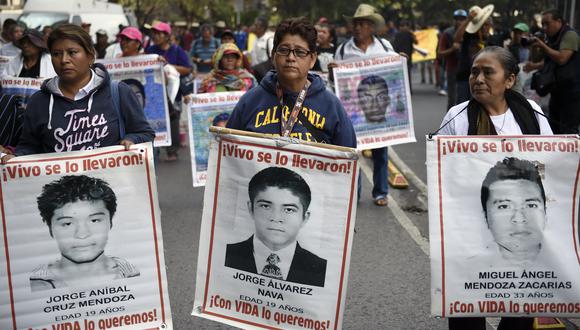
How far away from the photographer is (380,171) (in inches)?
336

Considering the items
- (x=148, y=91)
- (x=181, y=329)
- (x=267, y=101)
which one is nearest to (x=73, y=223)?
(x=267, y=101)

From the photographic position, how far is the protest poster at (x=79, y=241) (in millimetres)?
3861

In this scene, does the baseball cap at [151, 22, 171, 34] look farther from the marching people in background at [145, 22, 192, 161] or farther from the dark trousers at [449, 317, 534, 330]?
the dark trousers at [449, 317, 534, 330]

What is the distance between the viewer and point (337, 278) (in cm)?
379

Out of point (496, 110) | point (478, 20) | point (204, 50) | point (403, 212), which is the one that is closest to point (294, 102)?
point (496, 110)

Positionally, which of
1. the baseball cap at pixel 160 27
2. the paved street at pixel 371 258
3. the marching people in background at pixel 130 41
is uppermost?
the baseball cap at pixel 160 27

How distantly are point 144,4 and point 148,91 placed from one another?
47183 millimetres

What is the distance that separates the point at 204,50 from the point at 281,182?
1171cm

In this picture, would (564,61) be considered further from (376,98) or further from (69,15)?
(69,15)

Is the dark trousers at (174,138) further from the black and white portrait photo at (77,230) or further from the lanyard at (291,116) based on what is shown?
the black and white portrait photo at (77,230)

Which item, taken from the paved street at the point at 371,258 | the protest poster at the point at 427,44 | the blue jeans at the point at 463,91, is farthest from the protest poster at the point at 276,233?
the protest poster at the point at 427,44

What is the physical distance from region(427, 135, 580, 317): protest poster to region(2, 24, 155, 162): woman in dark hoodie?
5.52ft

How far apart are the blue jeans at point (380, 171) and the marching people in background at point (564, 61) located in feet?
6.14

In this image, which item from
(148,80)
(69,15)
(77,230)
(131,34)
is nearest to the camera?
(77,230)
